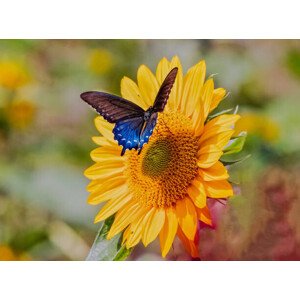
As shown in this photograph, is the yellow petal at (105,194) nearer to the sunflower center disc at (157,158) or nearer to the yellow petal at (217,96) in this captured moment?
the sunflower center disc at (157,158)

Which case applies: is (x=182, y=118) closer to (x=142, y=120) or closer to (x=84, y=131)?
(x=142, y=120)

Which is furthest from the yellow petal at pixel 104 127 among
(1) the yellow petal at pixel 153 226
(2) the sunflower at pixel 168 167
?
(1) the yellow petal at pixel 153 226

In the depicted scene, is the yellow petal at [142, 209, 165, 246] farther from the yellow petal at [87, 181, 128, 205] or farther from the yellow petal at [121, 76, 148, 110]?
the yellow petal at [121, 76, 148, 110]

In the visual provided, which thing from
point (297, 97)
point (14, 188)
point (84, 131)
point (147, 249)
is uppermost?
point (297, 97)

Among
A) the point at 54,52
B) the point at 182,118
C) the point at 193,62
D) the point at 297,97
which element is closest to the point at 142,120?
the point at 182,118

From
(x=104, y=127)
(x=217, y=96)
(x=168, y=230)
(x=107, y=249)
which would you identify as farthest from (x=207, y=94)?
(x=107, y=249)

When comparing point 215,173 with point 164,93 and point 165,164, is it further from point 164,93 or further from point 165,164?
point 164,93
